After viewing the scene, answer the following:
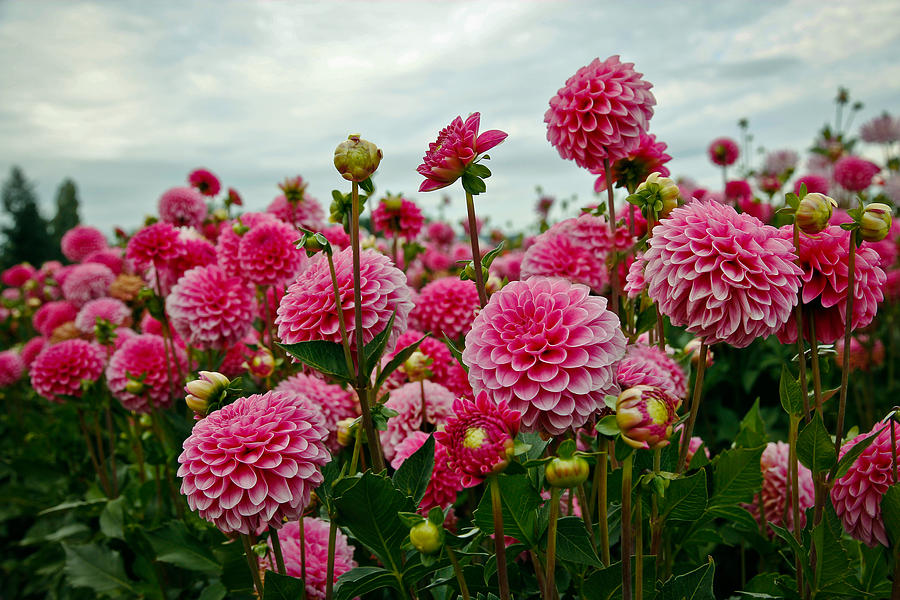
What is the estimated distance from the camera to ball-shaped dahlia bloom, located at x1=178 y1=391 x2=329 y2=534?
0.88m

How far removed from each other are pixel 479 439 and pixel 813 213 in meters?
0.59

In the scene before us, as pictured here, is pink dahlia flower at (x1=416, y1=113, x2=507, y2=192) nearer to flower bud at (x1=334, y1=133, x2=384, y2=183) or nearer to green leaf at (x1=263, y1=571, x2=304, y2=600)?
flower bud at (x1=334, y1=133, x2=384, y2=183)

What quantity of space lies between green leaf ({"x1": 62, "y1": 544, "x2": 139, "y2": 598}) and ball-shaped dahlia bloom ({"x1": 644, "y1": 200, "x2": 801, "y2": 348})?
1895 mm

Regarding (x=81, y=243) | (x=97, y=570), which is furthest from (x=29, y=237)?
(x=97, y=570)

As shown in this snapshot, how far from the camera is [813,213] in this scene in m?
0.84

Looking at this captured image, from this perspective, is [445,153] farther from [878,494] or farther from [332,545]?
[878,494]

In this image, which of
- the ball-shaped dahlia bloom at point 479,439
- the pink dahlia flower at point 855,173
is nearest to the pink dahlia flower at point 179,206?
→ the ball-shaped dahlia bloom at point 479,439

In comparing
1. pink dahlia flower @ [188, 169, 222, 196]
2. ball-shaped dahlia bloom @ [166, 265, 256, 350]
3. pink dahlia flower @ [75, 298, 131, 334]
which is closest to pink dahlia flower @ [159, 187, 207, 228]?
pink dahlia flower @ [188, 169, 222, 196]

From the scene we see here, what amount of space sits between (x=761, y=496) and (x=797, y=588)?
1.03 ft

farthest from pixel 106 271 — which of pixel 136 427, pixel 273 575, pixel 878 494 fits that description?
pixel 878 494

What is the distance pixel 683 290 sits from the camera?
33.0 inches

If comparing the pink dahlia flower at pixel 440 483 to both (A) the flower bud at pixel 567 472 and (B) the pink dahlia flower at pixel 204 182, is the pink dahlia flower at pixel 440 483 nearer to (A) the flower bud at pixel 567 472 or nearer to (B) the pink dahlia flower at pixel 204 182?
(A) the flower bud at pixel 567 472

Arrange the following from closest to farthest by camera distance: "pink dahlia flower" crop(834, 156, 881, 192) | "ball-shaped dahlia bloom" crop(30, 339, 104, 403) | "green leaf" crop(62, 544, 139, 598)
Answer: "green leaf" crop(62, 544, 139, 598) < "ball-shaped dahlia bloom" crop(30, 339, 104, 403) < "pink dahlia flower" crop(834, 156, 881, 192)

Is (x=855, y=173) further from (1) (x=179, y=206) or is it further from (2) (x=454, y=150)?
(1) (x=179, y=206)
